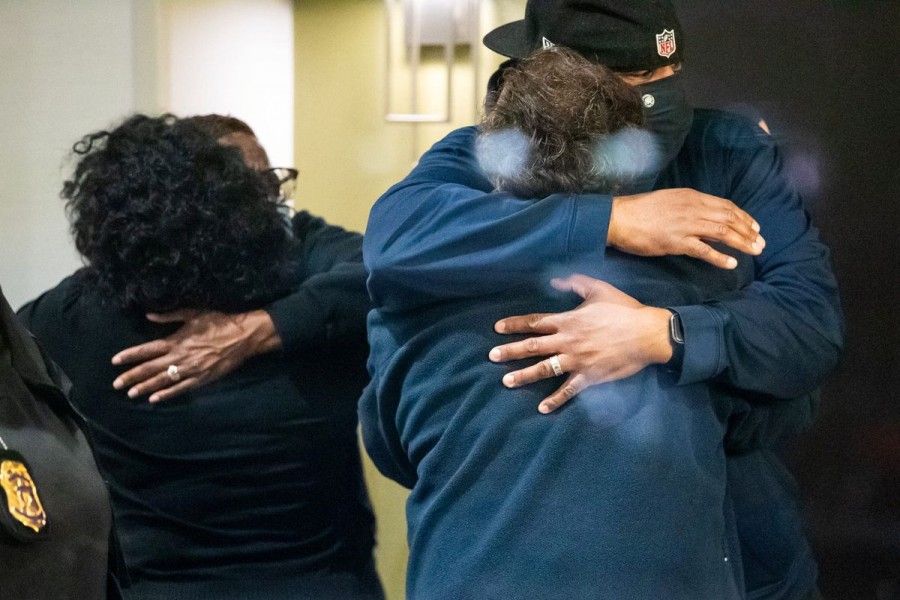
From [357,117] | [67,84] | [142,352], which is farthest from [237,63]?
[142,352]

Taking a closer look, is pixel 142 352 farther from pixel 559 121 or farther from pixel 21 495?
pixel 559 121

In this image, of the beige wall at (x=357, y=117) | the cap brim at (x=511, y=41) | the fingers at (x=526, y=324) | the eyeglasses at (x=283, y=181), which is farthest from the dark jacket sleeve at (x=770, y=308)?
the eyeglasses at (x=283, y=181)

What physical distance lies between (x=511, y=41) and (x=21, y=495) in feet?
1.99

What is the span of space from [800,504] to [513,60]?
22.3 inches

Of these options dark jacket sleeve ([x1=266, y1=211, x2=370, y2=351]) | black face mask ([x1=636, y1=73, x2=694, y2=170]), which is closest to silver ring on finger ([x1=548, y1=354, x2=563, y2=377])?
black face mask ([x1=636, y1=73, x2=694, y2=170])

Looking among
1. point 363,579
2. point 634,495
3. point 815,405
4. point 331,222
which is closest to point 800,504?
point 815,405

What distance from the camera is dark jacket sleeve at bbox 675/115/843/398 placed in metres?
0.79

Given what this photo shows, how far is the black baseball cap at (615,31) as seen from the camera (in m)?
0.85

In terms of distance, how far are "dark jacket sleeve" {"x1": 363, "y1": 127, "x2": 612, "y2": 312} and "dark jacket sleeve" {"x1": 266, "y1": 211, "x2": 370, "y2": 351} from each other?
0.85 feet

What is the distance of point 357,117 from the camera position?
1243 millimetres

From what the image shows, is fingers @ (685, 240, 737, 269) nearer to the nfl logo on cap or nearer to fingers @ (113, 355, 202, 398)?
the nfl logo on cap

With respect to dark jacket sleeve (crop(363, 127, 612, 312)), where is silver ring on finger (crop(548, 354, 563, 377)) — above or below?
below

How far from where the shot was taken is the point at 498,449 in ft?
2.52

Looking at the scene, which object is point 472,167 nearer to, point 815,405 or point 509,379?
point 509,379
